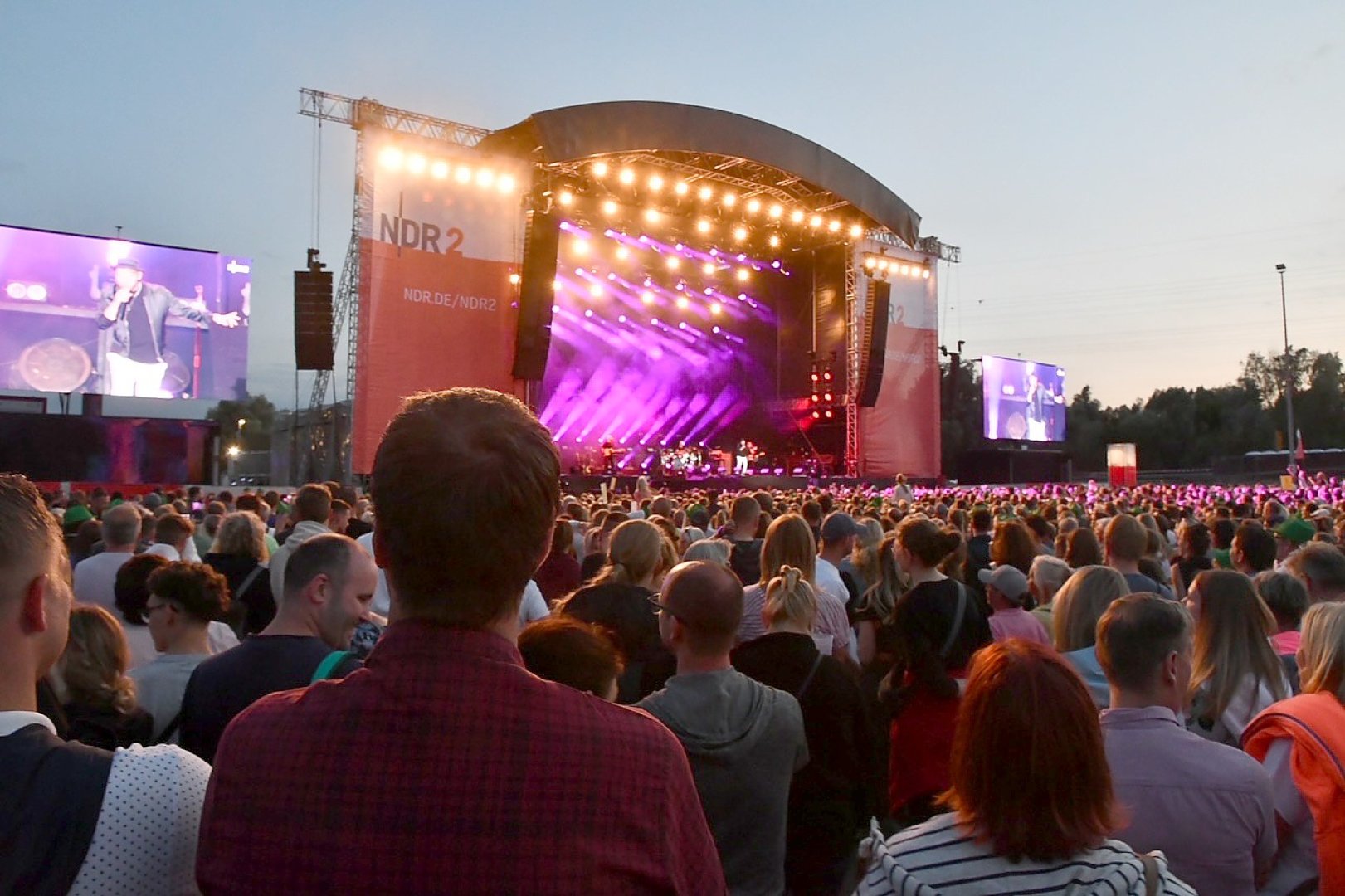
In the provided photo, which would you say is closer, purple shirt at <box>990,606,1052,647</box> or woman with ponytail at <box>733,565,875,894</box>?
woman with ponytail at <box>733,565,875,894</box>

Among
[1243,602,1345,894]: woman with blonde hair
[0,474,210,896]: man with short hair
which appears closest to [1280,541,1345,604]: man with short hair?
[1243,602,1345,894]: woman with blonde hair

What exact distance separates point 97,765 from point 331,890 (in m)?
0.39

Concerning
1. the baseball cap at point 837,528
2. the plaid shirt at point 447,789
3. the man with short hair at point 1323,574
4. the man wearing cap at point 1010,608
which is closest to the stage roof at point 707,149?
the baseball cap at point 837,528

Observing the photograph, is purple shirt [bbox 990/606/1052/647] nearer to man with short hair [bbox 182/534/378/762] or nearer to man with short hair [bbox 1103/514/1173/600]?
man with short hair [bbox 1103/514/1173/600]

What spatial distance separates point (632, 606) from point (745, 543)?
2.28 m

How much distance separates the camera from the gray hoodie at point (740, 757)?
227cm

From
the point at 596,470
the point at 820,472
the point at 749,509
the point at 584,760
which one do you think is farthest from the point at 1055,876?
the point at 820,472

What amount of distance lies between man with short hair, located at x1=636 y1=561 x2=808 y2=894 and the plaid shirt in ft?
3.78

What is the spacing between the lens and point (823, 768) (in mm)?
2750

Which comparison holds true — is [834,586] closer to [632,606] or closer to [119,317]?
[632,606]

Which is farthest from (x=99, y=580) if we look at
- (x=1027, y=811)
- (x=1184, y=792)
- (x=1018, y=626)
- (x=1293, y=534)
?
(x=1293, y=534)

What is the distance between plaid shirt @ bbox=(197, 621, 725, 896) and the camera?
40.5 inches

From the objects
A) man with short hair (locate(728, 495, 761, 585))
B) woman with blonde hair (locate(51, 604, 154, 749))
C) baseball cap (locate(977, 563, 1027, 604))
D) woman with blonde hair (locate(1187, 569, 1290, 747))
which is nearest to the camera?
woman with blonde hair (locate(51, 604, 154, 749))

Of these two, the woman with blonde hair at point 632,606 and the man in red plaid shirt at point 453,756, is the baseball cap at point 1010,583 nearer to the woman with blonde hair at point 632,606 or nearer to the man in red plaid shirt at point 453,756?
the woman with blonde hair at point 632,606
